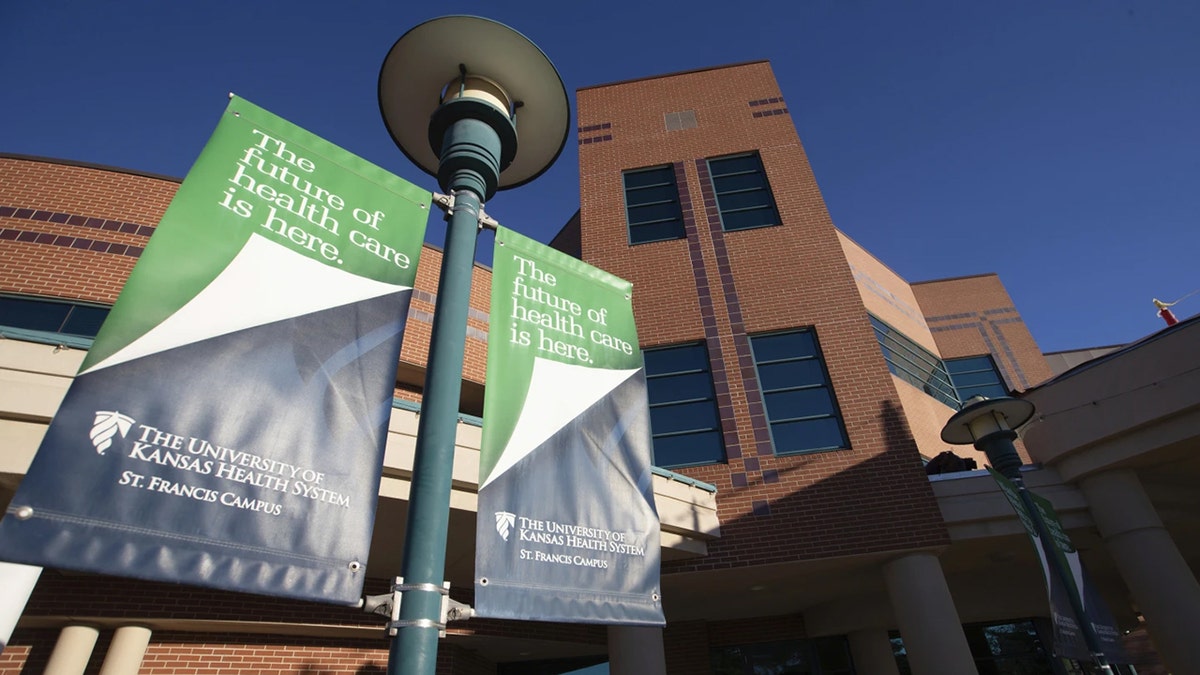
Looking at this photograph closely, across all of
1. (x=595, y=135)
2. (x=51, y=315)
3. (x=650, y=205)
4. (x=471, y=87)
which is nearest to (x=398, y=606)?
(x=471, y=87)

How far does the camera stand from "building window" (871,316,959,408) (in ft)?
54.0

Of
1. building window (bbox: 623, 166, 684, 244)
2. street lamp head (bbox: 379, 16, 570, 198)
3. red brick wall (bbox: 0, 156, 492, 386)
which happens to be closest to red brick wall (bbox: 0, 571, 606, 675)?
red brick wall (bbox: 0, 156, 492, 386)

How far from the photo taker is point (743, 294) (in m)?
12.2

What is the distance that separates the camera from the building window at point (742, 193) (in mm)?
13383

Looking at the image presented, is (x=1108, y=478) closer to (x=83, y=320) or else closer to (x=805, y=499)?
(x=805, y=499)

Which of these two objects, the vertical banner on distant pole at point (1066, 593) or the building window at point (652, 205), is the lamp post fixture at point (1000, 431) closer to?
the vertical banner on distant pole at point (1066, 593)

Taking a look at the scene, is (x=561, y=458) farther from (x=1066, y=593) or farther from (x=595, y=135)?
(x=595, y=135)

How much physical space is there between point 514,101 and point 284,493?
11.9ft

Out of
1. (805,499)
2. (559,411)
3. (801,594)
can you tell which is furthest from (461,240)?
(801,594)

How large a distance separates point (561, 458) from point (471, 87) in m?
2.97

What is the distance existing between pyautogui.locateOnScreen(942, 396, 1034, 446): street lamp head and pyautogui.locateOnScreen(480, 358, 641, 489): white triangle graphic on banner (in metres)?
5.49

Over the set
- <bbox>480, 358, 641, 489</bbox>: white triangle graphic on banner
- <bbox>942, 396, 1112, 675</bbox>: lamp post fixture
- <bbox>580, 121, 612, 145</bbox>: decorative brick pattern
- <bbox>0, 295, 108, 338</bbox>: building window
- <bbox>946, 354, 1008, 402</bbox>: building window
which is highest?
<bbox>580, 121, 612, 145</bbox>: decorative brick pattern

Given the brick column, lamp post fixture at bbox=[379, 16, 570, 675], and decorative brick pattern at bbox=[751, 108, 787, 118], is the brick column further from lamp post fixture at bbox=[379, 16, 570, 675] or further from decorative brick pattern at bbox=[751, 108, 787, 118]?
decorative brick pattern at bbox=[751, 108, 787, 118]

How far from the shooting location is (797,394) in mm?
11016
